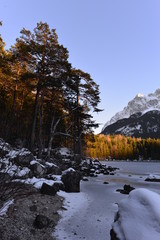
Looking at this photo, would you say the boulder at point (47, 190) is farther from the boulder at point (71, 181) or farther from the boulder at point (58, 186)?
the boulder at point (71, 181)

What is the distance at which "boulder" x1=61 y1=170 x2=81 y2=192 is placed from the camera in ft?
28.6

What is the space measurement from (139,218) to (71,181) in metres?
6.60

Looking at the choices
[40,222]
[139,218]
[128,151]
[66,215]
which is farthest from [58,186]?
[128,151]

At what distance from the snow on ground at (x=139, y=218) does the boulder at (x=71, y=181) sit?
19.8 ft

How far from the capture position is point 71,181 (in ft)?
28.7

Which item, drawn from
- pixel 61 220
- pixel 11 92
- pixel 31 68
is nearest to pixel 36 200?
pixel 61 220

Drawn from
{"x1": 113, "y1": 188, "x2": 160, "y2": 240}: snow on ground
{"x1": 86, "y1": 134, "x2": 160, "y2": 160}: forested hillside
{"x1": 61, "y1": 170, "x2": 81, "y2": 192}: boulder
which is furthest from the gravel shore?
{"x1": 86, "y1": 134, "x2": 160, "y2": 160}: forested hillside

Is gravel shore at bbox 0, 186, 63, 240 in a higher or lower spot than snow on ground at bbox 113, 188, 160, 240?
lower

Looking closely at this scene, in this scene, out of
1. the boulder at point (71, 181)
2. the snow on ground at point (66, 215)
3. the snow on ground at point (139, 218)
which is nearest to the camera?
the snow on ground at point (139, 218)

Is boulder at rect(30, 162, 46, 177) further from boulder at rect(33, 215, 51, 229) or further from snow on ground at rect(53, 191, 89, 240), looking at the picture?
boulder at rect(33, 215, 51, 229)

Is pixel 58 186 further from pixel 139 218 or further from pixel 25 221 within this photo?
pixel 139 218

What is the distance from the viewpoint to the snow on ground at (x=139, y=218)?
224 centimetres

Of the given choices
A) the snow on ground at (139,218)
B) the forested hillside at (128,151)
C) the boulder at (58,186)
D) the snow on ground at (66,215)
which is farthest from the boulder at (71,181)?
the forested hillside at (128,151)

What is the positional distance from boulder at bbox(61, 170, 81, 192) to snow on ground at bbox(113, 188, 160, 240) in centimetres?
603
